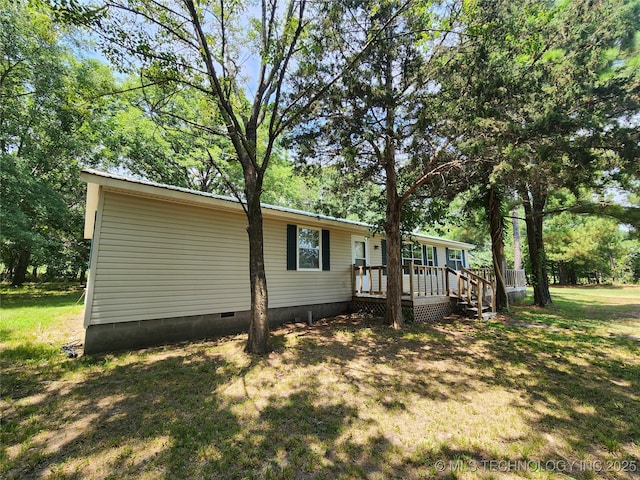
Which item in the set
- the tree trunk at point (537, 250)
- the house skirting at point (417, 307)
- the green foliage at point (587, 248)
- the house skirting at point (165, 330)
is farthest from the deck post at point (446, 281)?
the green foliage at point (587, 248)

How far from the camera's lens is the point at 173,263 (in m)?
6.09

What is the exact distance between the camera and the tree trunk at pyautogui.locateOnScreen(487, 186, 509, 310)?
33.4ft

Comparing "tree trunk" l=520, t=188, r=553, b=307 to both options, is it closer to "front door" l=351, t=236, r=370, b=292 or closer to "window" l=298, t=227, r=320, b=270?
"front door" l=351, t=236, r=370, b=292

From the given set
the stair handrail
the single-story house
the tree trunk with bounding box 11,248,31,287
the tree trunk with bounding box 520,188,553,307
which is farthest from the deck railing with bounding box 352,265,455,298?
the tree trunk with bounding box 11,248,31,287

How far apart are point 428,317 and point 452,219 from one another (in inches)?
144

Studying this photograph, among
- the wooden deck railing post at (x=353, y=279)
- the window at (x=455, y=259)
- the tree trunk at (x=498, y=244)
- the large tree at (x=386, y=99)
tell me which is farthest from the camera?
the window at (x=455, y=259)

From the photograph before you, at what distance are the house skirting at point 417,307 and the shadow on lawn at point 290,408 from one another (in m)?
2.28

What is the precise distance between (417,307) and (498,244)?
16.1ft

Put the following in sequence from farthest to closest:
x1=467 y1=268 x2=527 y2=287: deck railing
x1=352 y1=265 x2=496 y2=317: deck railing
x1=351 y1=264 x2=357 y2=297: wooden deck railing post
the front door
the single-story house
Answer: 1. x1=467 y1=268 x2=527 y2=287: deck railing
2. the front door
3. x1=351 y1=264 x2=357 y2=297: wooden deck railing post
4. x1=352 y1=265 x2=496 y2=317: deck railing
5. the single-story house

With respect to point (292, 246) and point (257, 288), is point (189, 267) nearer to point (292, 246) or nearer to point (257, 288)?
point (257, 288)

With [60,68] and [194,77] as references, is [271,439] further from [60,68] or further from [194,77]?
[60,68]

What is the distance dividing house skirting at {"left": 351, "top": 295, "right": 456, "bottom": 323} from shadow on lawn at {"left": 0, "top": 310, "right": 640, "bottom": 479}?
2.28 meters

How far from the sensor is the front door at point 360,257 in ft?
32.9

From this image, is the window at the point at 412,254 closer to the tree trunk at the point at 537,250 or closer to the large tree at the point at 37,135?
the tree trunk at the point at 537,250
